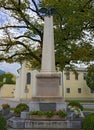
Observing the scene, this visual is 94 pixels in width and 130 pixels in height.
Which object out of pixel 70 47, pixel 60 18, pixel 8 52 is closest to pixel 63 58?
pixel 70 47

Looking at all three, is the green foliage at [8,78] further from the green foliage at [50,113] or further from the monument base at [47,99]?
the green foliage at [50,113]

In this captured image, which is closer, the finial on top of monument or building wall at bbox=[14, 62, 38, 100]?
the finial on top of monument

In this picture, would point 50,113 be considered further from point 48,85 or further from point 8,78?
point 8,78

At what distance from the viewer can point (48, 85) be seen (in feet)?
48.7

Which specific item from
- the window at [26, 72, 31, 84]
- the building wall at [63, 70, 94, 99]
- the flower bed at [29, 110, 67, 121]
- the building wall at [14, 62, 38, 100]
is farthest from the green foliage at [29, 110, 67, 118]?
the building wall at [63, 70, 94, 99]

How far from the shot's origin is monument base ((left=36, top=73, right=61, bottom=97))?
1479 centimetres

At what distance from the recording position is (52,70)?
50.4ft

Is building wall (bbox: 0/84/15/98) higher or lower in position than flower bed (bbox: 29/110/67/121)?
higher

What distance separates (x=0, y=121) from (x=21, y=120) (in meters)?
2.91

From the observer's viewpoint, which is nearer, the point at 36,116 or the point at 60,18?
the point at 36,116

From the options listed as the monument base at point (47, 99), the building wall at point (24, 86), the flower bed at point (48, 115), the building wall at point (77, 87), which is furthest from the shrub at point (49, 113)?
the building wall at point (77, 87)

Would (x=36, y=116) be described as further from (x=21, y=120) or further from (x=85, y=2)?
(x=85, y=2)

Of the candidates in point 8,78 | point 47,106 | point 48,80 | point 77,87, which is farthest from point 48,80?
point 8,78

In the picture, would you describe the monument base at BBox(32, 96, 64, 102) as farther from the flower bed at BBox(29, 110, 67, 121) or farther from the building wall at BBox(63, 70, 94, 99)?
the building wall at BBox(63, 70, 94, 99)
